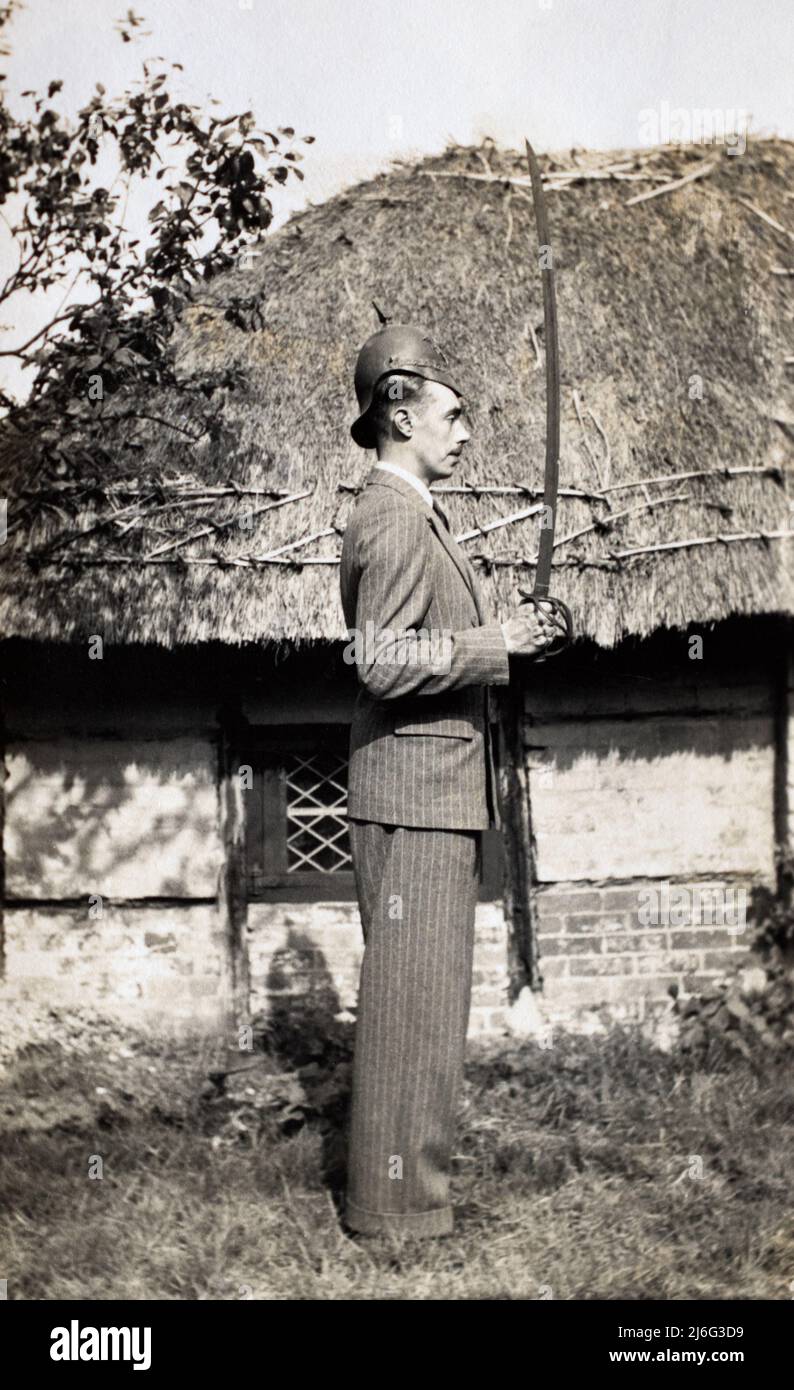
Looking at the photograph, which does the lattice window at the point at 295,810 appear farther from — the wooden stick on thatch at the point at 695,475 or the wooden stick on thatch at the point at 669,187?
the wooden stick on thatch at the point at 669,187

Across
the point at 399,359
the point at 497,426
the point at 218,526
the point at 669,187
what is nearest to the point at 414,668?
the point at 399,359

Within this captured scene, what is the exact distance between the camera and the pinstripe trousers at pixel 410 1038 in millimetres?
2932

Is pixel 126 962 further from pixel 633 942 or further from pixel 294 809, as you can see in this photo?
pixel 633 942

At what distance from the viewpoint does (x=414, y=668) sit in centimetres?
283

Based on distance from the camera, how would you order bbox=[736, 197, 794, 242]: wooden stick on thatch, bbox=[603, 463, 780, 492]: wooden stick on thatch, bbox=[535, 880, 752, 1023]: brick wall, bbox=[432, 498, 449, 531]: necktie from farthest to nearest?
bbox=[736, 197, 794, 242]: wooden stick on thatch → bbox=[535, 880, 752, 1023]: brick wall → bbox=[603, 463, 780, 492]: wooden stick on thatch → bbox=[432, 498, 449, 531]: necktie

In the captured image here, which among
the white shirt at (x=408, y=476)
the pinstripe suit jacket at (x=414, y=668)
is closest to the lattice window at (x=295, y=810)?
the pinstripe suit jacket at (x=414, y=668)

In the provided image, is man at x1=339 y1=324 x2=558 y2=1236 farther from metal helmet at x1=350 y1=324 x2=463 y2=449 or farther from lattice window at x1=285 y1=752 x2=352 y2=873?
lattice window at x1=285 y1=752 x2=352 y2=873

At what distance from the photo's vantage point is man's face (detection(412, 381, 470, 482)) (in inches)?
119

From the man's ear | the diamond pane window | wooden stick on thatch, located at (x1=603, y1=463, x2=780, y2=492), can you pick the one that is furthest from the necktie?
the diamond pane window

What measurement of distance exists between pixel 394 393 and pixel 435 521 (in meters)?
0.31

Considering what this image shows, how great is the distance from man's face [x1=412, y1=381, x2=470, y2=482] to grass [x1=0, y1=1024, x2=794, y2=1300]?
1.82 metres

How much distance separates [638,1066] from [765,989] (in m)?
0.66

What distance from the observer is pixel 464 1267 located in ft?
9.70
